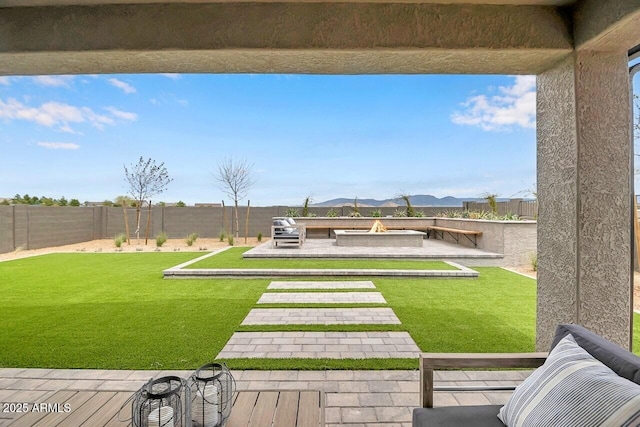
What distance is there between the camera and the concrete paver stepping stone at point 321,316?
Result: 12.0ft

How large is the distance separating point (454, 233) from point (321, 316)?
7.68 metres

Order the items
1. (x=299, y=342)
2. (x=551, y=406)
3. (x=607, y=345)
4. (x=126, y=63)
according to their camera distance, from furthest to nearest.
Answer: (x=299, y=342) < (x=126, y=63) < (x=607, y=345) < (x=551, y=406)

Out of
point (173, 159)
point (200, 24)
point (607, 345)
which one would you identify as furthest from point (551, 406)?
point (173, 159)

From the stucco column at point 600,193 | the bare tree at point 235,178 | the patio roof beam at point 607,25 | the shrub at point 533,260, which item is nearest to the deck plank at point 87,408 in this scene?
the stucco column at point 600,193

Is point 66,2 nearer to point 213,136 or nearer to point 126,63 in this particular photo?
point 126,63

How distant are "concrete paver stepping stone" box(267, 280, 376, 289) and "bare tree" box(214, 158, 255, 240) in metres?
8.55

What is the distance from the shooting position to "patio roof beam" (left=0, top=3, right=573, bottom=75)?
2326mm

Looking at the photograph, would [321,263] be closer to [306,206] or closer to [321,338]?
[321,338]

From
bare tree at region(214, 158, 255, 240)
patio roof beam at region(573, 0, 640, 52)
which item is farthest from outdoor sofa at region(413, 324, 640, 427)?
bare tree at region(214, 158, 255, 240)

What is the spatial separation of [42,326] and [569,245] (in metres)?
4.96

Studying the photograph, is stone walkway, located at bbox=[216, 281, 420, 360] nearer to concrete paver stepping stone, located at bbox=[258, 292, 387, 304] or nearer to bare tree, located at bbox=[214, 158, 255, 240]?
concrete paver stepping stone, located at bbox=[258, 292, 387, 304]

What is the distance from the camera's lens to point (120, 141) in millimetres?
16047

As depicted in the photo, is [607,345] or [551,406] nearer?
[551,406]

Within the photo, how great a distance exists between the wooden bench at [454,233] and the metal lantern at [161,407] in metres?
8.74
